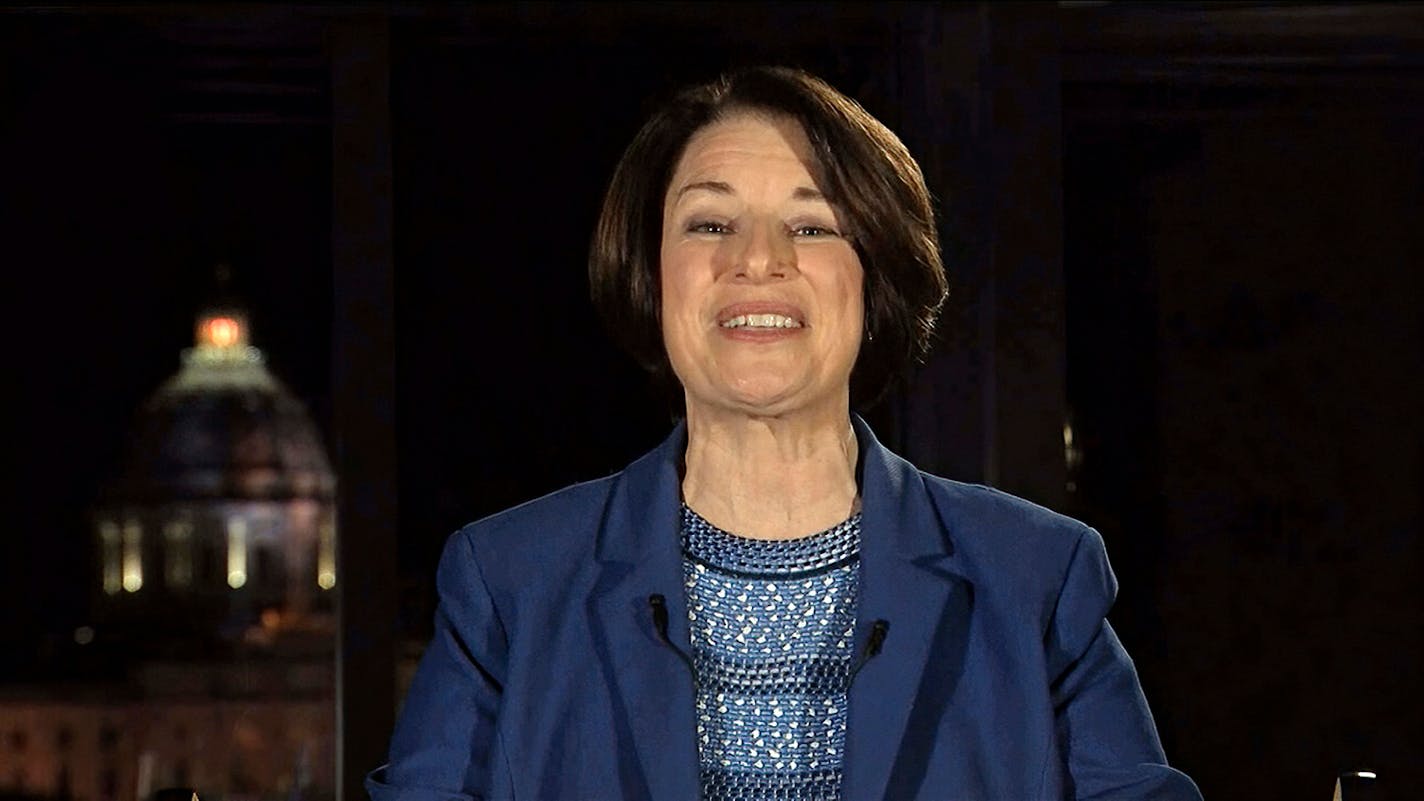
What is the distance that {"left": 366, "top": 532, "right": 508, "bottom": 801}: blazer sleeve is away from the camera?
175 centimetres

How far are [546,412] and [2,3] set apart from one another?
98 centimetres

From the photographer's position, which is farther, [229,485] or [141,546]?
[229,485]

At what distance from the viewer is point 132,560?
283 centimetres

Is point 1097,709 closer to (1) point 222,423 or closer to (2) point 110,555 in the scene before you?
(2) point 110,555

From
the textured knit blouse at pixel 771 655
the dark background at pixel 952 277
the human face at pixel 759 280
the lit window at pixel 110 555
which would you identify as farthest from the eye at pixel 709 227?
the lit window at pixel 110 555

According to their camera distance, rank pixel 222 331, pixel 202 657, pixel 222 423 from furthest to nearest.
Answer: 1. pixel 222 423
2. pixel 202 657
3. pixel 222 331

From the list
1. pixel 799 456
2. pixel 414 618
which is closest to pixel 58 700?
pixel 414 618

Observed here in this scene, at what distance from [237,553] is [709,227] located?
4.49ft

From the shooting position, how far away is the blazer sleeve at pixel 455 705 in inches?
68.9

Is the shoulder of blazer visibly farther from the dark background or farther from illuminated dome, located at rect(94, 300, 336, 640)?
illuminated dome, located at rect(94, 300, 336, 640)

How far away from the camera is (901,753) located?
1.72 m

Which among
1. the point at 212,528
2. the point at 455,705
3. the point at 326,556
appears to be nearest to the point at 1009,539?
the point at 455,705

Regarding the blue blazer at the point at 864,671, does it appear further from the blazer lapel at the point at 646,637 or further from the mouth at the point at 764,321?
the mouth at the point at 764,321

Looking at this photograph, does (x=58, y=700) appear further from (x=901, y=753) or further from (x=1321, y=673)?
(x=1321, y=673)
